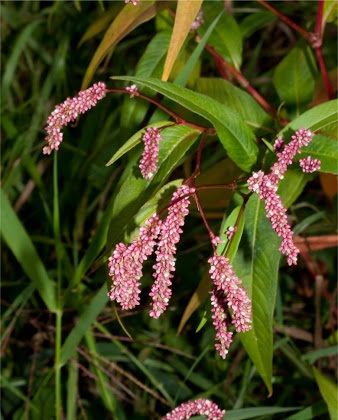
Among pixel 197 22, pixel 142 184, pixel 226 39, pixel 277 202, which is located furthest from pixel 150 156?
pixel 226 39

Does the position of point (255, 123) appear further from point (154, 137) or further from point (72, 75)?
point (72, 75)

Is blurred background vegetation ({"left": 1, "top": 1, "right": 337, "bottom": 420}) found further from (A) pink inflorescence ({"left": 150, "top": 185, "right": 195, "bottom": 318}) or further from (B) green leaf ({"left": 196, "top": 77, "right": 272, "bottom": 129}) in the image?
(A) pink inflorescence ({"left": 150, "top": 185, "right": 195, "bottom": 318})

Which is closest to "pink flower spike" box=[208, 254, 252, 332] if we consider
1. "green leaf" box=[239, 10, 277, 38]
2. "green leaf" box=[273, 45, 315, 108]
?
"green leaf" box=[273, 45, 315, 108]

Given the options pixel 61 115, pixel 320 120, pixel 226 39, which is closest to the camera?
pixel 61 115

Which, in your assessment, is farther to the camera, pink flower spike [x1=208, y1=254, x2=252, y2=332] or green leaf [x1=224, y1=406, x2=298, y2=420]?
green leaf [x1=224, y1=406, x2=298, y2=420]

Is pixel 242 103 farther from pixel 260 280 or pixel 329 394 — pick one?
pixel 329 394

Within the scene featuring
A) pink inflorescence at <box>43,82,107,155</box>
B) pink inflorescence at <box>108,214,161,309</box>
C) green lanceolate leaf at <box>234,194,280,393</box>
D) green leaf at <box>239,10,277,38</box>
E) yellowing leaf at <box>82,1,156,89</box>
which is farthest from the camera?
green leaf at <box>239,10,277,38</box>
